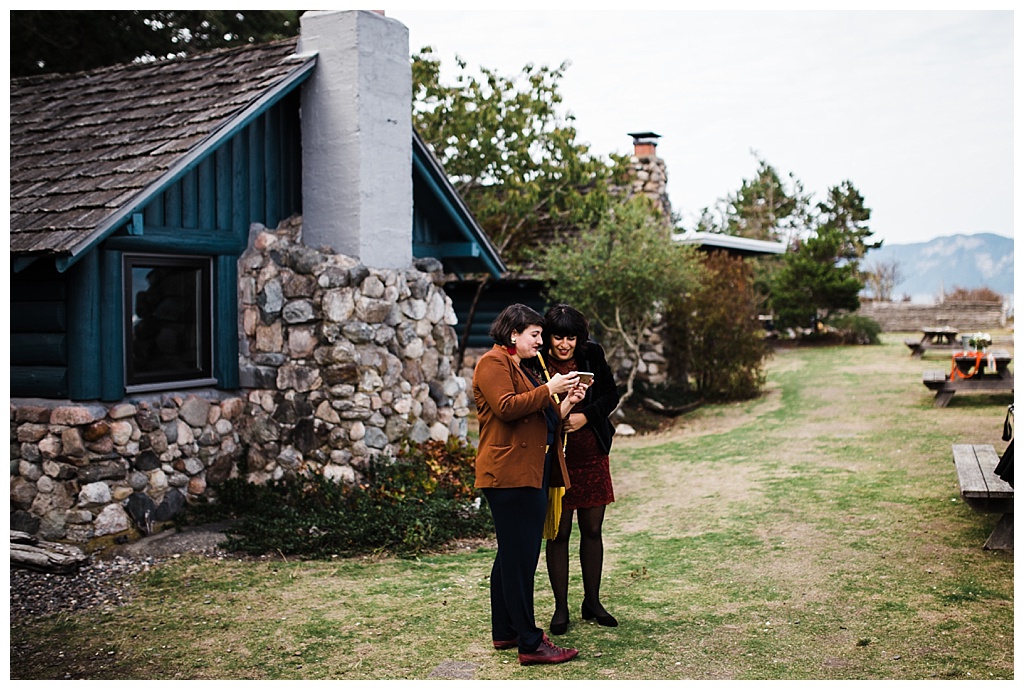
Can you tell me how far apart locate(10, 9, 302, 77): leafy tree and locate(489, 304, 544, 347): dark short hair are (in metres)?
15.1

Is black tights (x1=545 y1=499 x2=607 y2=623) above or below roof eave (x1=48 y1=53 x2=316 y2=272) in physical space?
below

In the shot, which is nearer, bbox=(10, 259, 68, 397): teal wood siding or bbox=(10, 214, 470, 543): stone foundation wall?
bbox=(10, 259, 68, 397): teal wood siding

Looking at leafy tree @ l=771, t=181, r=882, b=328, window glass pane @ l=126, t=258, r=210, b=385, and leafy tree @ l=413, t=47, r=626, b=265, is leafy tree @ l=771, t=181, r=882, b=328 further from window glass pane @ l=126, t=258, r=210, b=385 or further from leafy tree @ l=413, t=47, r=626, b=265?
window glass pane @ l=126, t=258, r=210, b=385

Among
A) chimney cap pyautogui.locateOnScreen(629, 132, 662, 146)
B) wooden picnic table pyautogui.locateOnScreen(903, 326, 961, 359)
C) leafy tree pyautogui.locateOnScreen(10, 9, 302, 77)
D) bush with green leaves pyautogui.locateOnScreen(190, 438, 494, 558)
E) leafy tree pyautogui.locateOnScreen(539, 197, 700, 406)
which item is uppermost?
leafy tree pyautogui.locateOnScreen(10, 9, 302, 77)

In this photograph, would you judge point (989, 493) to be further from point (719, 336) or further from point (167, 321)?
point (719, 336)

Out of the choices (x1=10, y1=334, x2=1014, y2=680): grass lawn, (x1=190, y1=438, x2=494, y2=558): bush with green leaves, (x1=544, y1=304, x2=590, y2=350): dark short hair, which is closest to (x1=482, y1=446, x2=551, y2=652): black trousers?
(x1=10, y1=334, x2=1014, y2=680): grass lawn

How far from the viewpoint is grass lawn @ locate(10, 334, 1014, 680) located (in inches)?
217

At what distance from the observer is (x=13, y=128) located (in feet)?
33.8

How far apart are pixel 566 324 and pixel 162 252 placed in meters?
4.68

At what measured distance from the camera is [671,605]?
657cm

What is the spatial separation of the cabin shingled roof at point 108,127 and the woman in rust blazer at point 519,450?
3.80 meters

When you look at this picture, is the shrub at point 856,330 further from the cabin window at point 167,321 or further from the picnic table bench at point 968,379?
the cabin window at point 167,321

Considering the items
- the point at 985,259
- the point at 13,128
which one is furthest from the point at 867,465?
the point at 985,259

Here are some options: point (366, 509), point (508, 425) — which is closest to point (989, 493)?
point (508, 425)
